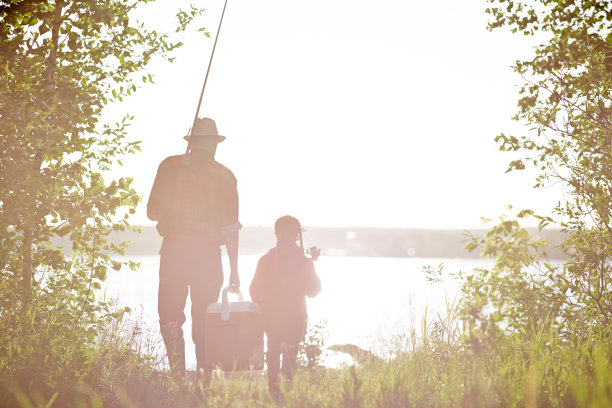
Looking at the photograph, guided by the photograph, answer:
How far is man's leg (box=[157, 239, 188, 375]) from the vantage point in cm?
539

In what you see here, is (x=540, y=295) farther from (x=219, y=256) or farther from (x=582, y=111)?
(x=219, y=256)

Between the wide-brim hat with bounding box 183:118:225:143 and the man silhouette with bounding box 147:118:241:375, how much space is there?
0.35ft

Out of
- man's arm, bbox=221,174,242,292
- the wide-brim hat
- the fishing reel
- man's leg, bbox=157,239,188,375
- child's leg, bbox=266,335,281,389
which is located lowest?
child's leg, bbox=266,335,281,389

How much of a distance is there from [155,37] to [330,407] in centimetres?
416

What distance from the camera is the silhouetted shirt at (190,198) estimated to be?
5.52 metres

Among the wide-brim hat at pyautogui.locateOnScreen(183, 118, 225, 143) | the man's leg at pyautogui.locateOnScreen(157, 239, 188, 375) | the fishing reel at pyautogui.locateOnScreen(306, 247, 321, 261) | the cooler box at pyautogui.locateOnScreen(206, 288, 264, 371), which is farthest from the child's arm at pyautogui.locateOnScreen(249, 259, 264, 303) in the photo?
the wide-brim hat at pyautogui.locateOnScreen(183, 118, 225, 143)

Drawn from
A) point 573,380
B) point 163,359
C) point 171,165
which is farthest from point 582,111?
point 163,359

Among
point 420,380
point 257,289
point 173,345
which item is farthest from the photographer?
point 257,289

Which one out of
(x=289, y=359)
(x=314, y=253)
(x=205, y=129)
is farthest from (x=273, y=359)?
(x=205, y=129)

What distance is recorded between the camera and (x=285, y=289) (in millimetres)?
5859

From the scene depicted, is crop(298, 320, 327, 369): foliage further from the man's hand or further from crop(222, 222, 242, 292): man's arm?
crop(222, 222, 242, 292): man's arm

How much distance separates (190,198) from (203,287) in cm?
86

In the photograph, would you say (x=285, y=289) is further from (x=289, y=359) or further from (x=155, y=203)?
(x=155, y=203)

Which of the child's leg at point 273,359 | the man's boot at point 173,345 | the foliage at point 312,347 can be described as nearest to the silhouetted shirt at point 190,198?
the man's boot at point 173,345
